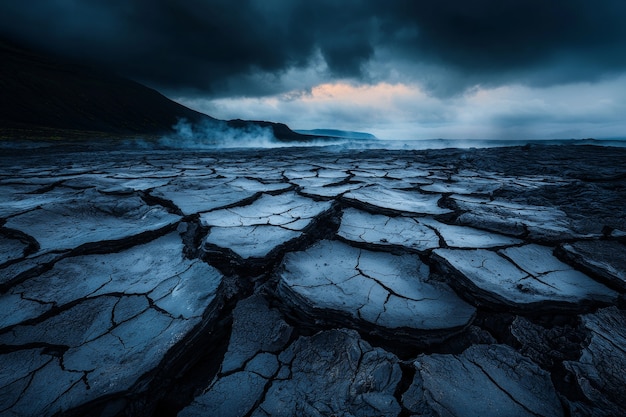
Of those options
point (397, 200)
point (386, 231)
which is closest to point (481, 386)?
point (386, 231)

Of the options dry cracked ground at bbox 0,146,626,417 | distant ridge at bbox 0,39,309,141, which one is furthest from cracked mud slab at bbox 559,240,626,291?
distant ridge at bbox 0,39,309,141

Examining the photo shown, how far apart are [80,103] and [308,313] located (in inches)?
1641

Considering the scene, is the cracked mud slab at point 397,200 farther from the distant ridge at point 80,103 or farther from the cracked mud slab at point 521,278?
the distant ridge at point 80,103

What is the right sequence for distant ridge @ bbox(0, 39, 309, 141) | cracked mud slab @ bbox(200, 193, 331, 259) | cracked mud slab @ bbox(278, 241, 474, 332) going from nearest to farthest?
cracked mud slab @ bbox(278, 241, 474, 332)
cracked mud slab @ bbox(200, 193, 331, 259)
distant ridge @ bbox(0, 39, 309, 141)

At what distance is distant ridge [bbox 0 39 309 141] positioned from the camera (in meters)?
24.4

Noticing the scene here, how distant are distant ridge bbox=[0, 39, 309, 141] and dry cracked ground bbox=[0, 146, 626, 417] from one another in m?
23.3

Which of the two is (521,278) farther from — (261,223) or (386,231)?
(261,223)

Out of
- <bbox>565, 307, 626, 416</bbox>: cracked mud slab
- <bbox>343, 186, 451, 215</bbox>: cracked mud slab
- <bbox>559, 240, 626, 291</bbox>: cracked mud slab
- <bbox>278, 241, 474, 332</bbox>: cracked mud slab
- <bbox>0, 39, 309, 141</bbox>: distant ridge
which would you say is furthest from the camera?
<bbox>0, 39, 309, 141</bbox>: distant ridge

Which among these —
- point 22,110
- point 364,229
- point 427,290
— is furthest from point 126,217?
point 22,110

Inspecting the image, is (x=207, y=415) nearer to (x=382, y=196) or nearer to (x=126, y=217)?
(x=126, y=217)

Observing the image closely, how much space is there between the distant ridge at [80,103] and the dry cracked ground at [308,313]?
23319mm

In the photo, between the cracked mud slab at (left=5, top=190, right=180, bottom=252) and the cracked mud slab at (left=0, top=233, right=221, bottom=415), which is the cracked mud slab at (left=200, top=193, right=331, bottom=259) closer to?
the cracked mud slab at (left=0, top=233, right=221, bottom=415)

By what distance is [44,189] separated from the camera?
261cm

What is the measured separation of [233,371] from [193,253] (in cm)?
80
